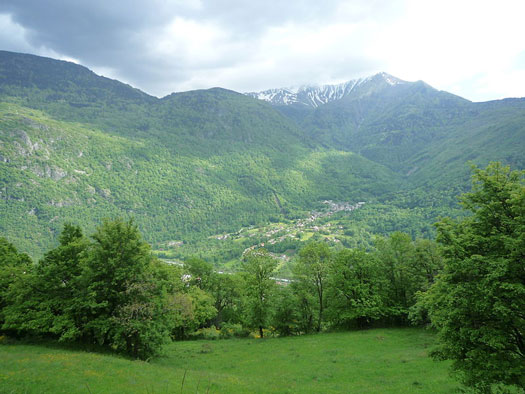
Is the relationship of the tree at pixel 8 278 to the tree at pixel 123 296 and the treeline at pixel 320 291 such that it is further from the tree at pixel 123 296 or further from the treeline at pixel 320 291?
the tree at pixel 123 296

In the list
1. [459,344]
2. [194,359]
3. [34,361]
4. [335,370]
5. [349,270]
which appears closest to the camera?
[459,344]

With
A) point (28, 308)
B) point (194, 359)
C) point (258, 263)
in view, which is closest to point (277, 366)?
point (194, 359)

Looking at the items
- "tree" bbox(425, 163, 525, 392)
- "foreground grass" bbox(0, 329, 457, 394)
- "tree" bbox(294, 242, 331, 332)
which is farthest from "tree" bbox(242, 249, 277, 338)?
"tree" bbox(425, 163, 525, 392)

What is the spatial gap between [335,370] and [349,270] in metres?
19.7

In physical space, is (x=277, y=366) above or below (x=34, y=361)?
below

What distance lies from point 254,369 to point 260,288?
1649 centimetres

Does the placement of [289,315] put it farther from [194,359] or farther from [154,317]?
[154,317]

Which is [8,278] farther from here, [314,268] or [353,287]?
[353,287]

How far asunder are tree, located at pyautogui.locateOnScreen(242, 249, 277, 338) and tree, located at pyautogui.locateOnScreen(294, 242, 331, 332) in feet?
15.3

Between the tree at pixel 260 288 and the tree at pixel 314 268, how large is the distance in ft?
15.3

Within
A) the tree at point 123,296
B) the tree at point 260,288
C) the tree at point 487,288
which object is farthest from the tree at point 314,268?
the tree at point 487,288

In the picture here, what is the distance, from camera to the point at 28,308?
95.6ft

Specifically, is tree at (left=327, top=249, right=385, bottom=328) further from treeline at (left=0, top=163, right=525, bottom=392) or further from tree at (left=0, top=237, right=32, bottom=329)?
tree at (left=0, top=237, right=32, bottom=329)

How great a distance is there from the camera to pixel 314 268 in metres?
45.0
